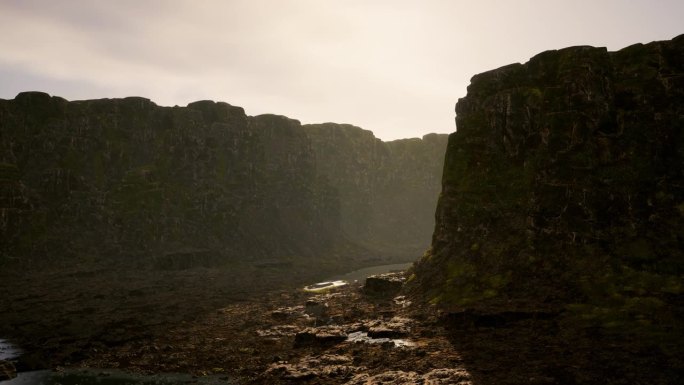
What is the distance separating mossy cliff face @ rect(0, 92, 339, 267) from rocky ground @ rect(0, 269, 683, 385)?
38191 mm

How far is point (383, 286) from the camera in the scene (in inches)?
2630

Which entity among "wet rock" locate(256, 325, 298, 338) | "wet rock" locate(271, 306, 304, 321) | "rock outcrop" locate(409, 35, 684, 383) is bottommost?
"wet rock" locate(271, 306, 304, 321)

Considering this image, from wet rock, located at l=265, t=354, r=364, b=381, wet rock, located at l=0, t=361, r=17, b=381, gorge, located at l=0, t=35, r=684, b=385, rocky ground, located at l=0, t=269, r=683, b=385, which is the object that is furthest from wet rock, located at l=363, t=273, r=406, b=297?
wet rock, located at l=0, t=361, r=17, b=381

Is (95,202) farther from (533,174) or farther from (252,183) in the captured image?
(533,174)

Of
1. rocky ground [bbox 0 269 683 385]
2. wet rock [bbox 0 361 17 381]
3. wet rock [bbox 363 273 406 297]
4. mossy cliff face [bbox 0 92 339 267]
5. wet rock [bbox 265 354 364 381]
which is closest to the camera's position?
rocky ground [bbox 0 269 683 385]

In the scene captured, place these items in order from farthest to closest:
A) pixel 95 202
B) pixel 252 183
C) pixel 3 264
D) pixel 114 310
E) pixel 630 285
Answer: pixel 252 183 < pixel 95 202 < pixel 3 264 < pixel 114 310 < pixel 630 285

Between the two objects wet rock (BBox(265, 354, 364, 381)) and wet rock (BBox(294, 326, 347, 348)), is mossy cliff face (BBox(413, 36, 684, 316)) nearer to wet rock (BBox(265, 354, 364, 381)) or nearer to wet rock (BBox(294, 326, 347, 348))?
wet rock (BBox(294, 326, 347, 348))

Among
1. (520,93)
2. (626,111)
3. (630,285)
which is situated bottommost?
(630,285)

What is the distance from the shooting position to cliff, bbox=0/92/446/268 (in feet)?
360

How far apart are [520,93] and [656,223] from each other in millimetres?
25056

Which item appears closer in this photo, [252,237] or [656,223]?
[656,223]

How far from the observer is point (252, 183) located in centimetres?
14950

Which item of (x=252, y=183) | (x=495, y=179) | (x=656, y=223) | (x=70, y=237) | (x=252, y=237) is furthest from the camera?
(x=252, y=183)

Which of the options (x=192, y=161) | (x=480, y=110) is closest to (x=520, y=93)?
(x=480, y=110)
